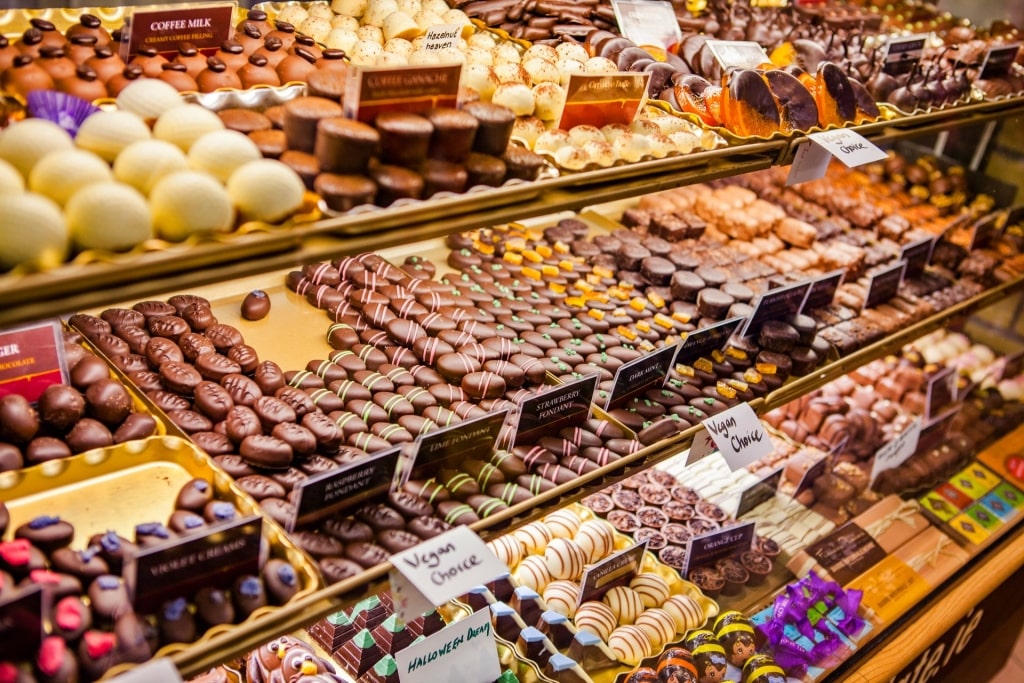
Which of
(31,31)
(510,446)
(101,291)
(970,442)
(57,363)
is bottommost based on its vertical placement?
(970,442)

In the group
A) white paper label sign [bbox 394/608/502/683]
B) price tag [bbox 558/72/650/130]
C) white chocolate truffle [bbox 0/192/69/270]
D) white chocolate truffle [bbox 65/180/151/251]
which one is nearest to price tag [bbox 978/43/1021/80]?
price tag [bbox 558/72/650/130]

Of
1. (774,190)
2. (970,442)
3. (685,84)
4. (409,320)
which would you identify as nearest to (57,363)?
(409,320)

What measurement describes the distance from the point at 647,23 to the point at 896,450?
5.55ft

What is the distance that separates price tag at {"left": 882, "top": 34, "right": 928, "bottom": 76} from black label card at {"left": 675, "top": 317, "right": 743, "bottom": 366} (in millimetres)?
915

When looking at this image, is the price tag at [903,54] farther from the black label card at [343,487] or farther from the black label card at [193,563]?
the black label card at [193,563]

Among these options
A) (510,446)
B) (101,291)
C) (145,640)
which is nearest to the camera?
(101,291)

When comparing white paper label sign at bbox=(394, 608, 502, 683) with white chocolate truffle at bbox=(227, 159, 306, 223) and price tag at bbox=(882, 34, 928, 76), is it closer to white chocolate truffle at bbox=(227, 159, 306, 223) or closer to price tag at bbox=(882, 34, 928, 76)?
white chocolate truffle at bbox=(227, 159, 306, 223)

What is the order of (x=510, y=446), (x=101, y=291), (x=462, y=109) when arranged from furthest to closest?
(x=510, y=446), (x=462, y=109), (x=101, y=291)

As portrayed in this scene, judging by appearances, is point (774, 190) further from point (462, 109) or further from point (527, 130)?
point (462, 109)

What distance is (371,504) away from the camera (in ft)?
5.45

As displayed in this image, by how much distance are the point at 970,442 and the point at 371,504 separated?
111 inches

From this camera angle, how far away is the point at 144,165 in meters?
1.27

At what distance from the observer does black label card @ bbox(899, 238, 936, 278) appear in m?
3.34

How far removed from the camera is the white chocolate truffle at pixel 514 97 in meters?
2.02
